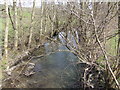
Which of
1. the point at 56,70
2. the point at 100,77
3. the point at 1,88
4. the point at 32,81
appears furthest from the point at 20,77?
the point at 100,77

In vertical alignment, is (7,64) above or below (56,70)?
above

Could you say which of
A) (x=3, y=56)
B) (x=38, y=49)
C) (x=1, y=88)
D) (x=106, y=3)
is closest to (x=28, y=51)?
(x=38, y=49)

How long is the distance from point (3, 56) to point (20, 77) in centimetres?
165

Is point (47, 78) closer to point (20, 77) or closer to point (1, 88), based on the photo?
point (20, 77)

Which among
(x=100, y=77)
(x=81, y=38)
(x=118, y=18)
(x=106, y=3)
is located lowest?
(x=100, y=77)

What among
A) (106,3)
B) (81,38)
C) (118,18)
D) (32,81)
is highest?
(106,3)

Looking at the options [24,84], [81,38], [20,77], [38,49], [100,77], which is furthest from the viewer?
[38,49]

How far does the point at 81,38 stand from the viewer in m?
5.47

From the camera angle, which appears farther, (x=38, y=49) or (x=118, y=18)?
(x=38, y=49)

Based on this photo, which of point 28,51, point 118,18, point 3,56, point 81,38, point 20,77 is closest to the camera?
point 118,18

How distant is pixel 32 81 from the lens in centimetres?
748

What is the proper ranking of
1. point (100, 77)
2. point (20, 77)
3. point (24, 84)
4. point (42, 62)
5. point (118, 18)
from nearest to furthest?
point (118, 18) < point (100, 77) < point (24, 84) < point (20, 77) < point (42, 62)

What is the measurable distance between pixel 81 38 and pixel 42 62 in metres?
4.88

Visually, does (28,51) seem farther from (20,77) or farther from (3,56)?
(20,77)
